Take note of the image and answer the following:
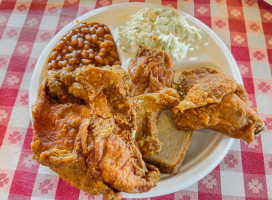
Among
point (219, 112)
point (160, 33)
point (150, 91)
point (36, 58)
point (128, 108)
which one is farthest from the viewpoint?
point (36, 58)

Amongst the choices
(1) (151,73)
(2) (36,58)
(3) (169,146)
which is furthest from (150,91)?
(2) (36,58)

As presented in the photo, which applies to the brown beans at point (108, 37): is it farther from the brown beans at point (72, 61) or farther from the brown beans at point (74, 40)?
the brown beans at point (72, 61)

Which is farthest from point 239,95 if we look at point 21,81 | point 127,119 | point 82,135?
point 21,81

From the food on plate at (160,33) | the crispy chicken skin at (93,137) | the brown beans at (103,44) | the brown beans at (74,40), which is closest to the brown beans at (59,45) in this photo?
the brown beans at (74,40)

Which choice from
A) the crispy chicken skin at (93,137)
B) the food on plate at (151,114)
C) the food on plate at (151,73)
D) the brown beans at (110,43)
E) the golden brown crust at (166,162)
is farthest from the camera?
the brown beans at (110,43)

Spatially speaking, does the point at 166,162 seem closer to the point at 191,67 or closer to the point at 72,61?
the point at 191,67

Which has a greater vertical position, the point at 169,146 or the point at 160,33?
the point at 160,33

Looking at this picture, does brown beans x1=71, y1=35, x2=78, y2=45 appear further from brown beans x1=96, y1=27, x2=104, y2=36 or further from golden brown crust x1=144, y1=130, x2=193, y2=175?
golden brown crust x1=144, y1=130, x2=193, y2=175
